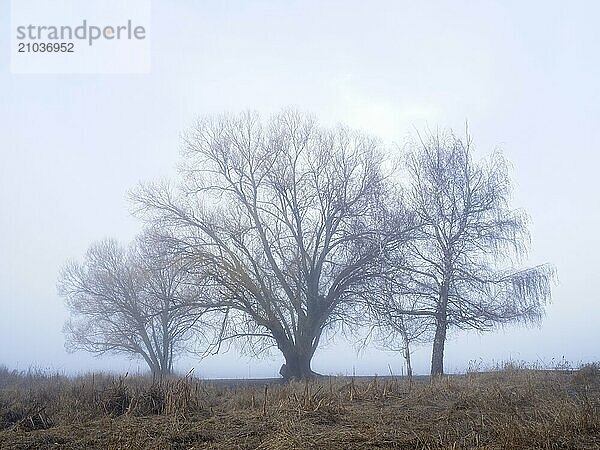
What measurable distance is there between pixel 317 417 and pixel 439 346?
1499 centimetres

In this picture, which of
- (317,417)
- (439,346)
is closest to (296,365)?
(439,346)

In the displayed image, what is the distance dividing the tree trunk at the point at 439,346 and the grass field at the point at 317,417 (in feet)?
28.9

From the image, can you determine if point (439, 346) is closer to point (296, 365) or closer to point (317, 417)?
point (296, 365)

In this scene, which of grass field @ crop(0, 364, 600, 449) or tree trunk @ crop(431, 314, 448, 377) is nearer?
grass field @ crop(0, 364, 600, 449)

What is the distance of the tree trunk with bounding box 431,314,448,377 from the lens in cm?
2542

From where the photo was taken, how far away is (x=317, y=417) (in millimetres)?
11773

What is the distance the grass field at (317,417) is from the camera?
32.4ft

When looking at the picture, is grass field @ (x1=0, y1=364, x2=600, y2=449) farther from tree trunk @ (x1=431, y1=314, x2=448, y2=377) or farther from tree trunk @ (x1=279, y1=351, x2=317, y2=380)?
tree trunk @ (x1=279, y1=351, x2=317, y2=380)

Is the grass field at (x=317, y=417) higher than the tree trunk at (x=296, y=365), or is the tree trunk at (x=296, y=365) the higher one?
the grass field at (x=317, y=417)

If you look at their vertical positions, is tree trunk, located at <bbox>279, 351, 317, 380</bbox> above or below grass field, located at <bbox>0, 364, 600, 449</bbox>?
below

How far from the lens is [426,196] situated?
27000 mm

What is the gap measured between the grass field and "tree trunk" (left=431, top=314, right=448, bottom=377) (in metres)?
8.80

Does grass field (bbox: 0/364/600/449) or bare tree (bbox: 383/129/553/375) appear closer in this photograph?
grass field (bbox: 0/364/600/449)

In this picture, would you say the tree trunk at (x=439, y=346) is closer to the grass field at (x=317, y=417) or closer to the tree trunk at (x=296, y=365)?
the tree trunk at (x=296, y=365)
